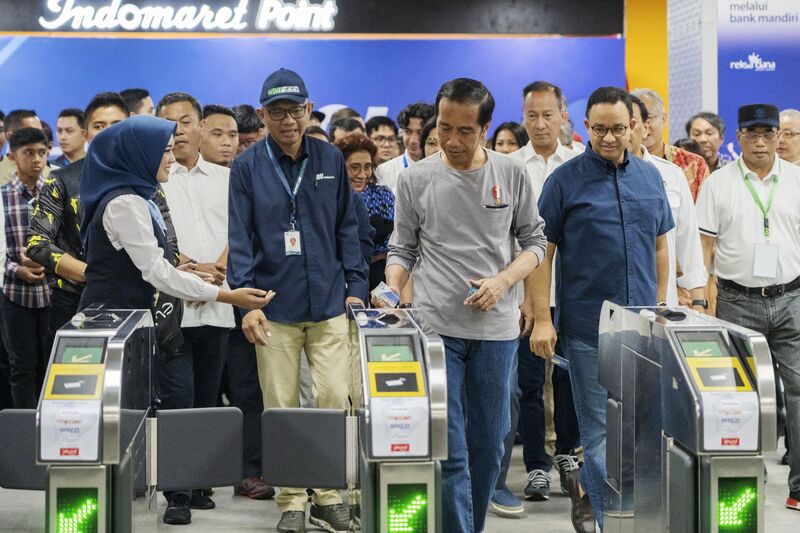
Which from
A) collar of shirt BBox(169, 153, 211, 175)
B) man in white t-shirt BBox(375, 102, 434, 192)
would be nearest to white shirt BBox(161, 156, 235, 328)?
collar of shirt BBox(169, 153, 211, 175)

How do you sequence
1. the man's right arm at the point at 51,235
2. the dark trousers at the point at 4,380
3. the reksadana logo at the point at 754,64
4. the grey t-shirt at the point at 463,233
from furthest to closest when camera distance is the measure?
the reksadana logo at the point at 754,64 → the dark trousers at the point at 4,380 → the man's right arm at the point at 51,235 → the grey t-shirt at the point at 463,233

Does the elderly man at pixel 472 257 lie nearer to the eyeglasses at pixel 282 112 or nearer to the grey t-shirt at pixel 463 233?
the grey t-shirt at pixel 463 233

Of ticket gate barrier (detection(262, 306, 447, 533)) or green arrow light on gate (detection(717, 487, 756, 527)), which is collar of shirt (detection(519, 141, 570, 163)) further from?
green arrow light on gate (detection(717, 487, 756, 527))

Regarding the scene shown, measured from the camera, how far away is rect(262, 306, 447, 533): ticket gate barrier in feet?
9.37

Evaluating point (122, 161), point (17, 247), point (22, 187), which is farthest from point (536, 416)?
point (22, 187)

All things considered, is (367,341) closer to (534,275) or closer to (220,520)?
(534,275)

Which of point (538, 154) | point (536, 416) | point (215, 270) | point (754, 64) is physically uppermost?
point (754, 64)

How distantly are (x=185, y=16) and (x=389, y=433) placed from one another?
7883mm

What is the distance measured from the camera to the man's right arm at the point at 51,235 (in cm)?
466

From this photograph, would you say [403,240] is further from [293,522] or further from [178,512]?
[178,512]

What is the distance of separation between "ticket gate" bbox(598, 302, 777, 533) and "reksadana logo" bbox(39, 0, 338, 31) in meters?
7.29

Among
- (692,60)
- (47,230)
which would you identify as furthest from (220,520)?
(692,60)

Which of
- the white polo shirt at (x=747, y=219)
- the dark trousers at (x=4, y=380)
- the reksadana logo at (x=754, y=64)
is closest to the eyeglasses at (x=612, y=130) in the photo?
the white polo shirt at (x=747, y=219)

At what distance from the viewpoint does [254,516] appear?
16.3 ft
